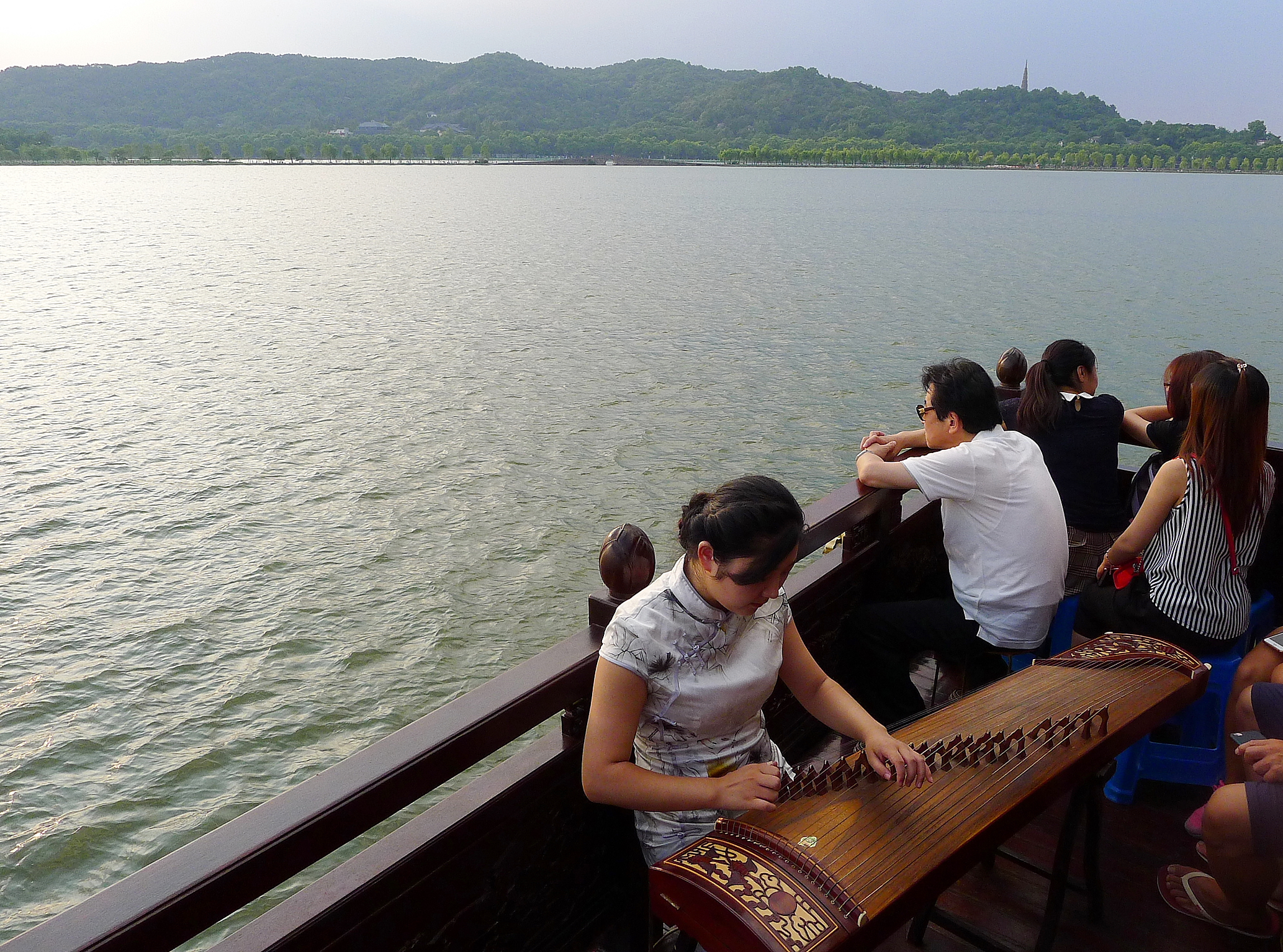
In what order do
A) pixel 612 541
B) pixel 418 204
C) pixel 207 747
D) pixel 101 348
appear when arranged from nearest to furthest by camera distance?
pixel 612 541
pixel 207 747
pixel 101 348
pixel 418 204

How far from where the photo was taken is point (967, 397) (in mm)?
2949

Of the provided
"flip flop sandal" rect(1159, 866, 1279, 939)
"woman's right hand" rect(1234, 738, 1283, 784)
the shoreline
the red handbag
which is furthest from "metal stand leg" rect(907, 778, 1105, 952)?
the shoreline

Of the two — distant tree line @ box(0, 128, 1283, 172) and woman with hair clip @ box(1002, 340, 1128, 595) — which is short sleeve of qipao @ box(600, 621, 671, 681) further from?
distant tree line @ box(0, 128, 1283, 172)

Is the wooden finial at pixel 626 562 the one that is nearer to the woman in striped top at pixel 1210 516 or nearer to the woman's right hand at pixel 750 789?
the woman's right hand at pixel 750 789

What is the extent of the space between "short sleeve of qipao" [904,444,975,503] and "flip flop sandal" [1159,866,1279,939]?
1.15 metres

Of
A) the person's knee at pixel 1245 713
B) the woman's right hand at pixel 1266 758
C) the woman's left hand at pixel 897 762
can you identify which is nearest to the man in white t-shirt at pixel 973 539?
the person's knee at pixel 1245 713

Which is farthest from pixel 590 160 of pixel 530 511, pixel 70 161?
pixel 530 511

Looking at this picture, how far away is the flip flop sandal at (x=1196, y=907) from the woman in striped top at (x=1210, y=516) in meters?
0.66

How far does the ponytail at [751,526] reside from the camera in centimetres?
177

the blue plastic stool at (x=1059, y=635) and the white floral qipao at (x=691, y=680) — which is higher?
the white floral qipao at (x=691, y=680)

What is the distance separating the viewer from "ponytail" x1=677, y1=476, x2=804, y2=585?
5.82ft

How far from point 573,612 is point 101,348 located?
12049 mm

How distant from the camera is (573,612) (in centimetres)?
699

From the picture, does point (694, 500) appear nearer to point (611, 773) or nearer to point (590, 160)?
point (611, 773)
